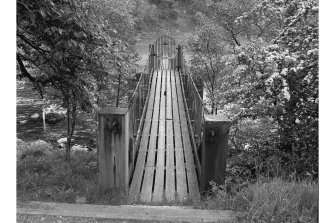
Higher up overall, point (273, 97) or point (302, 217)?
point (273, 97)

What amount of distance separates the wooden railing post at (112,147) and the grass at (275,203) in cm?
109

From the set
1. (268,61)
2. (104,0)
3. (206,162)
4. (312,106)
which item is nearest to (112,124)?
(206,162)

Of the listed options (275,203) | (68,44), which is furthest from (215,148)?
(68,44)

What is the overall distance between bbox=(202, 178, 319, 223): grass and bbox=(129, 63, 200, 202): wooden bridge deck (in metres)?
0.83

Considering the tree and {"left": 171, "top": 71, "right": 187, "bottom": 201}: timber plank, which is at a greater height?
the tree

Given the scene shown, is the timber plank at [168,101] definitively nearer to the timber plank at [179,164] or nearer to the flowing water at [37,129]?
the timber plank at [179,164]

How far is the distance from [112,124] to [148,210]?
103cm

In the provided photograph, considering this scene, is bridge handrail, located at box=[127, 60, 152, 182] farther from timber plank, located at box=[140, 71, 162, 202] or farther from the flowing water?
the flowing water

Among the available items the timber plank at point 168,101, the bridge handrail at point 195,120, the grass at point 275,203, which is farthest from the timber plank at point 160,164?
the grass at point 275,203

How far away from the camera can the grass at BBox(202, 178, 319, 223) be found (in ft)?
9.50

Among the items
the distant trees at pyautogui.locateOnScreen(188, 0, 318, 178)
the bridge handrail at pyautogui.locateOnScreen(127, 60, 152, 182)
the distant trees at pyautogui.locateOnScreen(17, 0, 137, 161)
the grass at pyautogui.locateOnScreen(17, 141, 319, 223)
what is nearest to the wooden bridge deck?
the bridge handrail at pyautogui.locateOnScreen(127, 60, 152, 182)

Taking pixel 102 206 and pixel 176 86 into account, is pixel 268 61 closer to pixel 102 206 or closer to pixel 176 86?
pixel 102 206

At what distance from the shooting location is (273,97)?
4.43 metres

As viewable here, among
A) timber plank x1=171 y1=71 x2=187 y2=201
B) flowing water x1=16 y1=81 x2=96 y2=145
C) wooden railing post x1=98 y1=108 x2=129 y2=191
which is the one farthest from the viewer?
flowing water x1=16 y1=81 x2=96 y2=145
